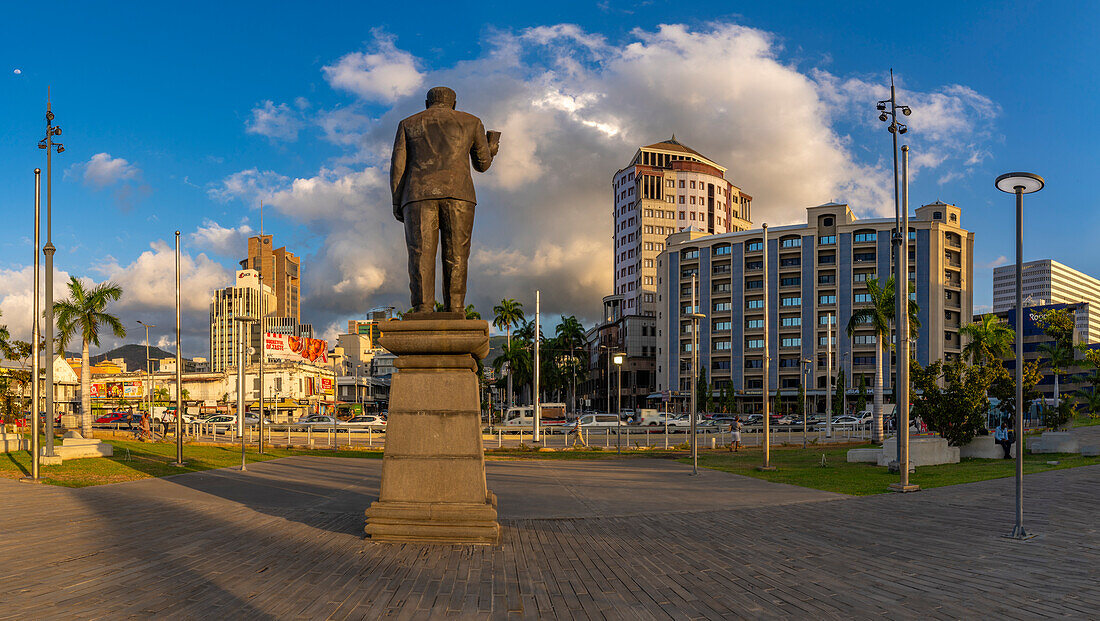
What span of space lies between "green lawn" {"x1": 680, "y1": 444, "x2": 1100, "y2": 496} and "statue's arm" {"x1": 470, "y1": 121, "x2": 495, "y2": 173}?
37.0 ft

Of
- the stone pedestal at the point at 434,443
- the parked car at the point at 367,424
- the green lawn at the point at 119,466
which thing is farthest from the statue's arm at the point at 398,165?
the parked car at the point at 367,424

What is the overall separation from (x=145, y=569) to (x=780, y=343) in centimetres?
9088

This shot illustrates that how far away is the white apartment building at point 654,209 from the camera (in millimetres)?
122000

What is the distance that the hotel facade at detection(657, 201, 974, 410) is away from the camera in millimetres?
83062

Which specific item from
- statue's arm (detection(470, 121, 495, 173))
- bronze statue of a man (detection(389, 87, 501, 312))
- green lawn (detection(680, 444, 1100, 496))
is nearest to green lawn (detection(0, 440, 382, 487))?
bronze statue of a man (detection(389, 87, 501, 312))

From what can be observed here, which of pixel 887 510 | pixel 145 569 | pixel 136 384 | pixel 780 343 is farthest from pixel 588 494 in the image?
pixel 136 384

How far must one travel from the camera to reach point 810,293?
288ft

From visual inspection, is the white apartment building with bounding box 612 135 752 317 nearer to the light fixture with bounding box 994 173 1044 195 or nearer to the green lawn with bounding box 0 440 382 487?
the green lawn with bounding box 0 440 382 487

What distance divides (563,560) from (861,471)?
15.6 m

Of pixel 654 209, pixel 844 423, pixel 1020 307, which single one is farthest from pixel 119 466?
pixel 654 209

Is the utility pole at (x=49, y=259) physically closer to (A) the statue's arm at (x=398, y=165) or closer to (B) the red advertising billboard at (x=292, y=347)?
(A) the statue's arm at (x=398, y=165)

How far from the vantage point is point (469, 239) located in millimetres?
9992

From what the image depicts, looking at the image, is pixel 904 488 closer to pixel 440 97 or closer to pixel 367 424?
pixel 440 97

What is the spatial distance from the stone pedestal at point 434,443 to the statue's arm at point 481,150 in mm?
2552
